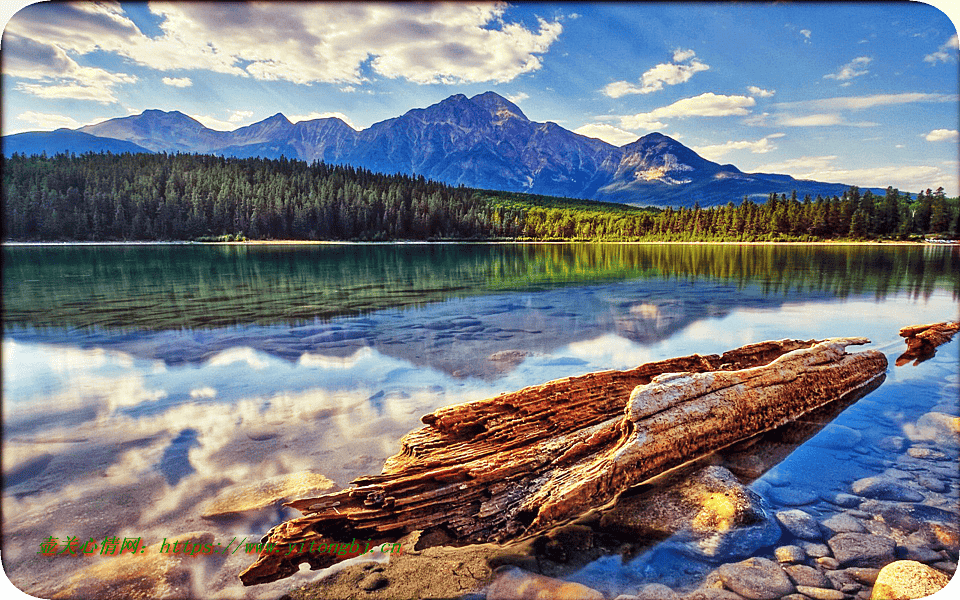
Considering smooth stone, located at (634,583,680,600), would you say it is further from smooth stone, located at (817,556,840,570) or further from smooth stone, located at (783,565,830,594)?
smooth stone, located at (817,556,840,570)

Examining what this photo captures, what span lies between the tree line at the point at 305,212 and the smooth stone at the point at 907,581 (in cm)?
14010

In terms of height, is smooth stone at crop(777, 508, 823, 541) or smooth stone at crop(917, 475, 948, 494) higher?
smooth stone at crop(917, 475, 948, 494)

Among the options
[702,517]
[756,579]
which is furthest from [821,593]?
[702,517]

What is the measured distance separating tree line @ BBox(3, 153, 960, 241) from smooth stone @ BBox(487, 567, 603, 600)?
14256cm

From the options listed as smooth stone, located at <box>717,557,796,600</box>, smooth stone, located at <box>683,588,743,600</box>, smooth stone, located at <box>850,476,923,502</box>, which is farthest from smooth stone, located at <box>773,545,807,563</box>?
smooth stone, located at <box>850,476,923,502</box>

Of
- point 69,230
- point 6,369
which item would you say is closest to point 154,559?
point 6,369

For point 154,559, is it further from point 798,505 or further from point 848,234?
point 848,234

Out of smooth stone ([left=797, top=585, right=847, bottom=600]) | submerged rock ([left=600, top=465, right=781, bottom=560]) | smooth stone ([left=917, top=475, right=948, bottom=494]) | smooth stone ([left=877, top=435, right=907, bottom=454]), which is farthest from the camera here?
smooth stone ([left=877, top=435, right=907, bottom=454])

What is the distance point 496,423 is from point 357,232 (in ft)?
484

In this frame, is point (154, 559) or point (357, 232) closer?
point (154, 559)

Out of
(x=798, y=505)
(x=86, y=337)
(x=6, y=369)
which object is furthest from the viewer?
(x=86, y=337)

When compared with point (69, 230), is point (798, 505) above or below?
below

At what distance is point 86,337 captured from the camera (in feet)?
53.3

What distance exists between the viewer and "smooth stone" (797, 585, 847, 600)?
455 centimetres
